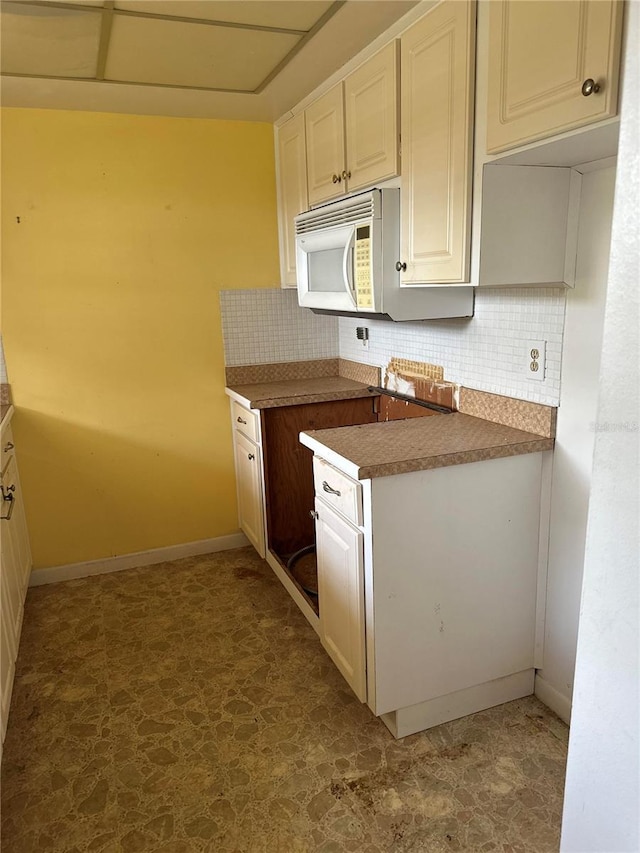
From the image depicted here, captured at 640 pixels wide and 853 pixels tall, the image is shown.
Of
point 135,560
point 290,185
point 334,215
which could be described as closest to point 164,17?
point 334,215

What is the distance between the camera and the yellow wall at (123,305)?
269cm

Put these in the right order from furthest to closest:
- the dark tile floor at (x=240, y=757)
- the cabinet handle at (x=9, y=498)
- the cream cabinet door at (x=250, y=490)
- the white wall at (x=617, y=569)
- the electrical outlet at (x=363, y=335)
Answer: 1. the electrical outlet at (x=363, y=335)
2. the cream cabinet door at (x=250, y=490)
3. the cabinet handle at (x=9, y=498)
4. the dark tile floor at (x=240, y=757)
5. the white wall at (x=617, y=569)

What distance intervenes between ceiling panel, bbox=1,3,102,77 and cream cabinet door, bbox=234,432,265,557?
5.40 ft

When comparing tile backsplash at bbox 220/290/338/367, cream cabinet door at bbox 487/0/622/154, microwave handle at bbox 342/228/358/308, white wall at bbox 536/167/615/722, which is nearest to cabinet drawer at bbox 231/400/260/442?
tile backsplash at bbox 220/290/338/367

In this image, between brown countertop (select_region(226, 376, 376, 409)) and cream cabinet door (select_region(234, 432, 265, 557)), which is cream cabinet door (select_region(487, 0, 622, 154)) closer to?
brown countertop (select_region(226, 376, 376, 409))

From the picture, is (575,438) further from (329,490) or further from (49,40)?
(49,40)

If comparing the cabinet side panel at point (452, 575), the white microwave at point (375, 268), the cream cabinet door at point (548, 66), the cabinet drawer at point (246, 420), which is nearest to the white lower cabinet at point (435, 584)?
the cabinet side panel at point (452, 575)

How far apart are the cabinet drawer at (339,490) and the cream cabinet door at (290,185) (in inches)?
53.1

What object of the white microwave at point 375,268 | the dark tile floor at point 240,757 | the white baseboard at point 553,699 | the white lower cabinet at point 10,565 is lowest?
the dark tile floor at point 240,757

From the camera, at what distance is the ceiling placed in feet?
5.61

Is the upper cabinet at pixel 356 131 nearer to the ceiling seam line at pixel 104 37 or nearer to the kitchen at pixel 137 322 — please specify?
the kitchen at pixel 137 322

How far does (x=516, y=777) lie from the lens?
5.58 feet

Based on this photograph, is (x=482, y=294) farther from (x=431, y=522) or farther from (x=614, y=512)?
(x=614, y=512)

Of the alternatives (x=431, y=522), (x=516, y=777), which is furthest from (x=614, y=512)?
(x=516, y=777)
